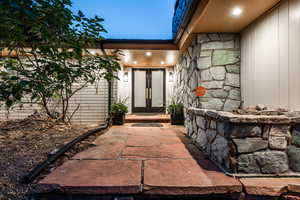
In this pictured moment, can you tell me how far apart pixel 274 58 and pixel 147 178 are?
247 cm

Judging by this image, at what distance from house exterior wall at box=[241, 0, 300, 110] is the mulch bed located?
2988mm

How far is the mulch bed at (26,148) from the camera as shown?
1.38 metres

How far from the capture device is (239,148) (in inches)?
58.5

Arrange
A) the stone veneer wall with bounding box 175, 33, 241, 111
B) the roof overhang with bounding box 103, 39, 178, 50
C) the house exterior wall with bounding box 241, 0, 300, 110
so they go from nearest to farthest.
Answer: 1. the house exterior wall with bounding box 241, 0, 300, 110
2. the stone veneer wall with bounding box 175, 33, 241, 111
3. the roof overhang with bounding box 103, 39, 178, 50

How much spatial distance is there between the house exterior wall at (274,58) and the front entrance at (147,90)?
12.2ft

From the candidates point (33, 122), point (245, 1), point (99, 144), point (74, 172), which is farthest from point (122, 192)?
point (33, 122)

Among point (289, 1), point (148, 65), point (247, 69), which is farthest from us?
point (148, 65)

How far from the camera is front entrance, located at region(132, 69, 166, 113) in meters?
6.32

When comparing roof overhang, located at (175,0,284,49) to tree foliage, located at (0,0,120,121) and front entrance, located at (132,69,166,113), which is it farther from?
front entrance, located at (132,69,166,113)

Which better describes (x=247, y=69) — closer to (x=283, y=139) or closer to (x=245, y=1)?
(x=245, y=1)

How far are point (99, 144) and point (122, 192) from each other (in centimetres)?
137

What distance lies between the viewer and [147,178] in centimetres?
142

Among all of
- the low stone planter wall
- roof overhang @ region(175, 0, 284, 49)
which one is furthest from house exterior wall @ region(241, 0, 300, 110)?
the low stone planter wall

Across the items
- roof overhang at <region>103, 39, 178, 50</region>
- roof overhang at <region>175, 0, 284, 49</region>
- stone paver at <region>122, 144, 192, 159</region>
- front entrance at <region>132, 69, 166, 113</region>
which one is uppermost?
roof overhang at <region>103, 39, 178, 50</region>
